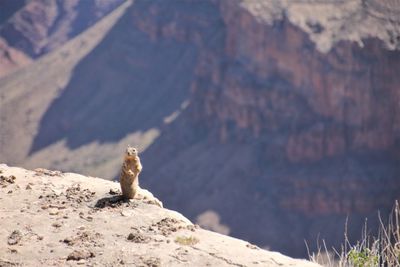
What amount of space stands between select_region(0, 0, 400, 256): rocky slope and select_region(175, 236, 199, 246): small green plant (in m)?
55.0

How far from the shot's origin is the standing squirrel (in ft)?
45.9

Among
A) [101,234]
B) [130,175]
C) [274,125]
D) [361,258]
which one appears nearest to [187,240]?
[101,234]

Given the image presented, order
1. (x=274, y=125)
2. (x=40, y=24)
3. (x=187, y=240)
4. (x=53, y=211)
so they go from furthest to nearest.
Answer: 1. (x=40, y=24)
2. (x=274, y=125)
3. (x=53, y=211)
4. (x=187, y=240)

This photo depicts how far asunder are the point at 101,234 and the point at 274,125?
A: 68450mm

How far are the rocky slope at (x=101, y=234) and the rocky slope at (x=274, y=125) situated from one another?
5348cm

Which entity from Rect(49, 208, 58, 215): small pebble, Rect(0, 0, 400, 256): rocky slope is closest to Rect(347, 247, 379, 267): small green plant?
Rect(49, 208, 58, 215): small pebble

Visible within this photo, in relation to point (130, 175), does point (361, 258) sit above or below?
below

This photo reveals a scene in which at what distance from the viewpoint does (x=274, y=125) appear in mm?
79938

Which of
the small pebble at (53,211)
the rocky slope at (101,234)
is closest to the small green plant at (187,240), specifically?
the rocky slope at (101,234)

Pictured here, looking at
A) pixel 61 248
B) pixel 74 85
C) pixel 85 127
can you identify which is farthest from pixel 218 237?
pixel 74 85

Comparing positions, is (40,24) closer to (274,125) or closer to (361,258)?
(274,125)

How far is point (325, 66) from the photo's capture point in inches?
2938

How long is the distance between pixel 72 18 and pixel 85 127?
63.3 meters

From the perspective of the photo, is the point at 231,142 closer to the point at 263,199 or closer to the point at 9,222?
the point at 263,199
